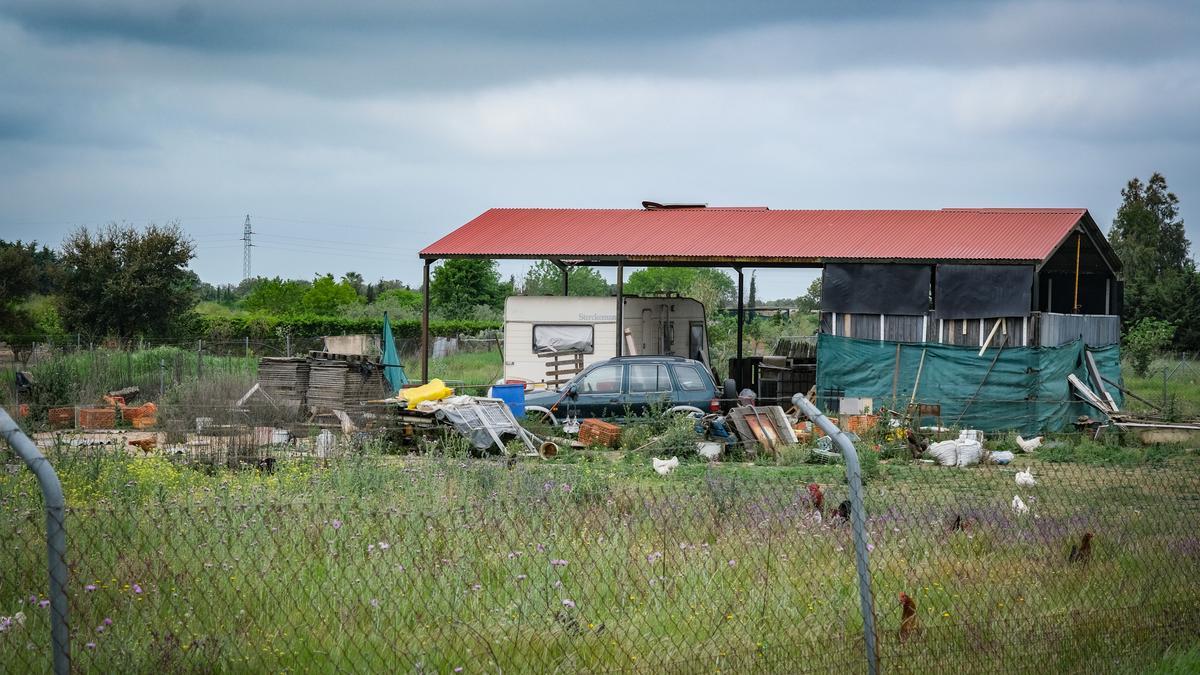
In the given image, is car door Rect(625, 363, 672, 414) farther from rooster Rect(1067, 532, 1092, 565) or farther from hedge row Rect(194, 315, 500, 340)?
Answer: hedge row Rect(194, 315, 500, 340)

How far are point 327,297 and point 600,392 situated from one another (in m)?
46.7

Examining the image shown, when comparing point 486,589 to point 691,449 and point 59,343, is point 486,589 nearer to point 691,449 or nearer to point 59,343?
point 691,449

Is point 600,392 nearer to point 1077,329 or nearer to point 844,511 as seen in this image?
point 844,511

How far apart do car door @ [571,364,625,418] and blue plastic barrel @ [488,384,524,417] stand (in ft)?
2.82

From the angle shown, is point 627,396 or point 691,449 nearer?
point 691,449

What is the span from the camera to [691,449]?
17.3 m

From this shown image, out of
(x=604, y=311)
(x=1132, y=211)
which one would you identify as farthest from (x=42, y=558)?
(x=1132, y=211)

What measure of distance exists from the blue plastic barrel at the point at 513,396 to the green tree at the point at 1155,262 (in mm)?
36762

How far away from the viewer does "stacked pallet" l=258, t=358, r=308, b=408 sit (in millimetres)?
21766

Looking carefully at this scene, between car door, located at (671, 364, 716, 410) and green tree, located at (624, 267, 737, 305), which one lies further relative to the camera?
green tree, located at (624, 267, 737, 305)

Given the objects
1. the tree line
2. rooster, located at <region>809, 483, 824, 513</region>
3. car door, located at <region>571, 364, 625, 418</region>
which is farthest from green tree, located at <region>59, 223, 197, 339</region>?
rooster, located at <region>809, 483, 824, 513</region>

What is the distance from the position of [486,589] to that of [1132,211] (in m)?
71.8

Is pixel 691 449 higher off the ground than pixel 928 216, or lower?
lower

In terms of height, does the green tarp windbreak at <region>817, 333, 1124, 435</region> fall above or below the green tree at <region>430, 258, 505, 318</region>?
below
